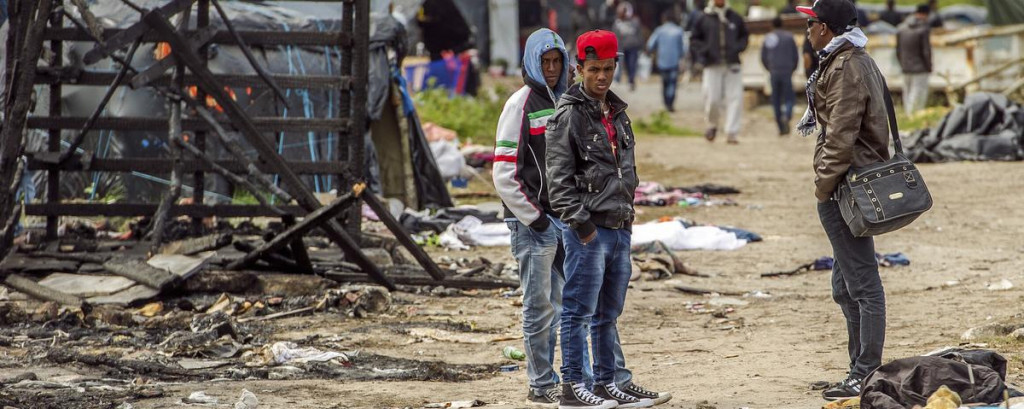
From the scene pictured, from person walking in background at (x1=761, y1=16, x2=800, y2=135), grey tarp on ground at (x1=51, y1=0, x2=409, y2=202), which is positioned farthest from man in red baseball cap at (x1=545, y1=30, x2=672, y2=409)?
person walking in background at (x1=761, y1=16, x2=800, y2=135)

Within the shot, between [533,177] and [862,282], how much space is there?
1.48m

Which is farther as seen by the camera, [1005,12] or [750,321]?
[1005,12]

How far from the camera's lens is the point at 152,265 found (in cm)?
898

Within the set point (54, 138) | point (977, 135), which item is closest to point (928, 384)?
point (54, 138)

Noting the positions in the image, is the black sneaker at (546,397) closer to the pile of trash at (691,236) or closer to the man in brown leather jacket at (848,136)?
the man in brown leather jacket at (848,136)

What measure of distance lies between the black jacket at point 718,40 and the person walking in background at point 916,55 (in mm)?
3357

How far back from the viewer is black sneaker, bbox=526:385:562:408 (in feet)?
19.0

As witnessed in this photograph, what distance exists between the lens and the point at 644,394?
573cm

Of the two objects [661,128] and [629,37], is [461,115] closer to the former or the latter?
[661,128]

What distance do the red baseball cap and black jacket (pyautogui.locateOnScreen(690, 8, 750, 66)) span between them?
14.6 m

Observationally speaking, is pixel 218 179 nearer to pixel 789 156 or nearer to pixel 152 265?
pixel 152 265

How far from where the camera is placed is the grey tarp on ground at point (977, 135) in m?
17.2

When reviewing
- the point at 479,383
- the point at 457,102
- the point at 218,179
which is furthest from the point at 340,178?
the point at 457,102

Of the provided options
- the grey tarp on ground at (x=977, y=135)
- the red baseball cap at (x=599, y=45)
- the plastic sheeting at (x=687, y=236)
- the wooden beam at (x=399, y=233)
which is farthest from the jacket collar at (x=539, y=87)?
the grey tarp on ground at (x=977, y=135)
